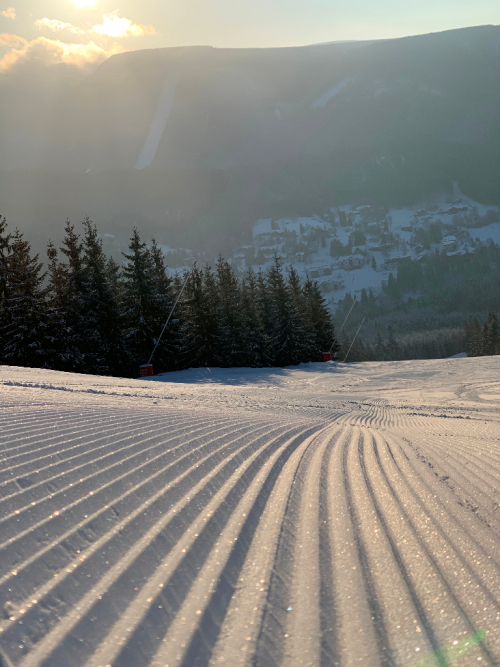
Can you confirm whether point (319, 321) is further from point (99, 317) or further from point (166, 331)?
point (99, 317)

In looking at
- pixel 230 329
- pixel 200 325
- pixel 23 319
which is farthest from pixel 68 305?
pixel 230 329

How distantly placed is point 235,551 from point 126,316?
2772 cm

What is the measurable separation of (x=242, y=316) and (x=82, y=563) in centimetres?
3399

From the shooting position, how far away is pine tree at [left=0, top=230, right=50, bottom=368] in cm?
2291

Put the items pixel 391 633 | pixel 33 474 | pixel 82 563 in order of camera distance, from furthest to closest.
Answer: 1. pixel 33 474
2. pixel 82 563
3. pixel 391 633

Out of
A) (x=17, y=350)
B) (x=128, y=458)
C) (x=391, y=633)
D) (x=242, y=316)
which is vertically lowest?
(x=391, y=633)

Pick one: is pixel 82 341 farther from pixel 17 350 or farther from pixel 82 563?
pixel 82 563

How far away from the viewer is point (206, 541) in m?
2.15

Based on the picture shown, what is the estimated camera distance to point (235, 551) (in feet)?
6.86

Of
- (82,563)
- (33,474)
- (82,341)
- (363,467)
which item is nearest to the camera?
(82,563)

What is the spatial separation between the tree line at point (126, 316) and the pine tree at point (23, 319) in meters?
0.05

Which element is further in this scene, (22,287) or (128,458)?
(22,287)

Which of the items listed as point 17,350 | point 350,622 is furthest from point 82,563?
point 17,350

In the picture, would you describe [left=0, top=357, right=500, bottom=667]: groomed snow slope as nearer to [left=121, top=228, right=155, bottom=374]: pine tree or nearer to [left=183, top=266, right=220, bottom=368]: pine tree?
[left=121, top=228, right=155, bottom=374]: pine tree
